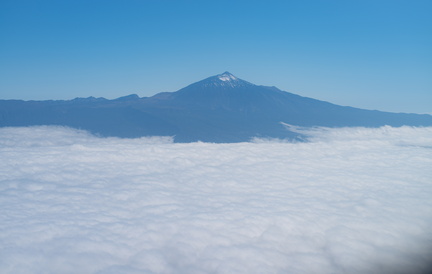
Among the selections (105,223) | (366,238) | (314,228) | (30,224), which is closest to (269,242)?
(314,228)

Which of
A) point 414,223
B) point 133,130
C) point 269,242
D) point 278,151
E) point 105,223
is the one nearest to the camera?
point 269,242

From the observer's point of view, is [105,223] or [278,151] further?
[278,151]

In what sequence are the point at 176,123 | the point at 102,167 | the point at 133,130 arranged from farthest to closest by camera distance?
the point at 176,123
the point at 133,130
the point at 102,167

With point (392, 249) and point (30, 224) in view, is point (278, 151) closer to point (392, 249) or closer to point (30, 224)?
point (392, 249)

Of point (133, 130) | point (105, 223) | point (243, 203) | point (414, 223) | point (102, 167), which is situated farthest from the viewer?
point (133, 130)

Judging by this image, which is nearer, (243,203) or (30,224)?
(30,224)

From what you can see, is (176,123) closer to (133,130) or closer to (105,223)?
(133,130)

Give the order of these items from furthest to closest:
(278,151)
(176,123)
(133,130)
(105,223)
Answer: (176,123) < (133,130) < (278,151) < (105,223)

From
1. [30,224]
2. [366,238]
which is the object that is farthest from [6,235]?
[366,238]

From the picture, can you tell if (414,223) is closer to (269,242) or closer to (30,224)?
(269,242)
